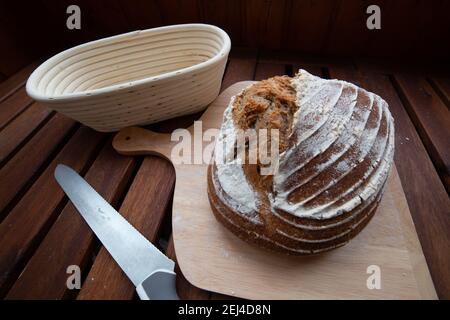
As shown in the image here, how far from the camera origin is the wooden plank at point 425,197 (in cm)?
52

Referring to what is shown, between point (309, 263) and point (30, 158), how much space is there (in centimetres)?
80

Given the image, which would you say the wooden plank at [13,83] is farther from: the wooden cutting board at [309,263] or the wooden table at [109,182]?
the wooden cutting board at [309,263]

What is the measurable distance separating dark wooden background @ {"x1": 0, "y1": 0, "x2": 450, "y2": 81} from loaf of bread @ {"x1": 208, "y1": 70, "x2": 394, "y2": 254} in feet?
1.95

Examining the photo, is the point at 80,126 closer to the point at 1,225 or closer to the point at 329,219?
the point at 1,225

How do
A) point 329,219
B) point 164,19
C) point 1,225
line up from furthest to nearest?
point 164,19 → point 1,225 → point 329,219

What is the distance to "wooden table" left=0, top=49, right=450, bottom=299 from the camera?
0.53 meters

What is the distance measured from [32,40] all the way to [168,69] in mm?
766

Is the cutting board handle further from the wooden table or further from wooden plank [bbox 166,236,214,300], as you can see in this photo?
wooden plank [bbox 166,236,214,300]

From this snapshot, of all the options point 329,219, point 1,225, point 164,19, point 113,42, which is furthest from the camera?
point 164,19

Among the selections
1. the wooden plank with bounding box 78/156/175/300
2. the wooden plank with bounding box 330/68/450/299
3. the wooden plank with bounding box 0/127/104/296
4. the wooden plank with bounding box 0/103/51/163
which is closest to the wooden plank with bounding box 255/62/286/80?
the wooden plank with bounding box 330/68/450/299

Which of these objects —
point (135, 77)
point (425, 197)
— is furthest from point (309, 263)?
point (135, 77)

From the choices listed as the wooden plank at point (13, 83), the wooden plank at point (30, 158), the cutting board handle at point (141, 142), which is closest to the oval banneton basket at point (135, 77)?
the cutting board handle at point (141, 142)

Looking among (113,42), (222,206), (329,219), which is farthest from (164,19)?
(329,219)

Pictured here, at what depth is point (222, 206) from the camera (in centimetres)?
52
